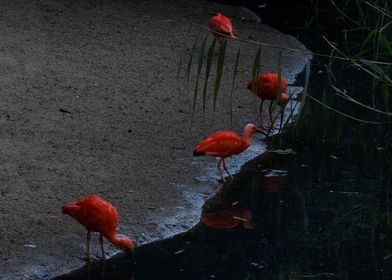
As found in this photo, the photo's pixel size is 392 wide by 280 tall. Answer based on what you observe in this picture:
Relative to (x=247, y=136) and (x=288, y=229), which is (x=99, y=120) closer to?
(x=247, y=136)

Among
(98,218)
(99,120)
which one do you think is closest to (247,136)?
(99,120)

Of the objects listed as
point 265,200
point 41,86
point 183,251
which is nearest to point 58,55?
point 41,86

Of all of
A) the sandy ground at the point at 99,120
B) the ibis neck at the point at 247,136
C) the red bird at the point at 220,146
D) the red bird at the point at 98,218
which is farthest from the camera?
the ibis neck at the point at 247,136

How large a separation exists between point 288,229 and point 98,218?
112cm

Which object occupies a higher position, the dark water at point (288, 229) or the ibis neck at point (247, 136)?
the ibis neck at point (247, 136)

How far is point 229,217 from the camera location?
18.0 ft

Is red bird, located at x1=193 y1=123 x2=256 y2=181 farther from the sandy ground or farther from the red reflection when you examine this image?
the red reflection

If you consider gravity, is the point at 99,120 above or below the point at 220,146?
below

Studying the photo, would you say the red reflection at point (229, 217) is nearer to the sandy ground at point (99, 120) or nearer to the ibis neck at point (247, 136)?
the sandy ground at point (99, 120)

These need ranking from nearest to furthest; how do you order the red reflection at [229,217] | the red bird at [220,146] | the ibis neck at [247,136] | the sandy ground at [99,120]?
the sandy ground at [99,120]
the red reflection at [229,217]
the red bird at [220,146]
the ibis neck at [247,136]

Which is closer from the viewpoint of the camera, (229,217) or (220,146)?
(229,217)

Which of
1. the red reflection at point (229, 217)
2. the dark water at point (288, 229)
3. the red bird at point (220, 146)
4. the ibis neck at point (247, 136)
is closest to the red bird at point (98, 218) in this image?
the dark water at point (288, 229)

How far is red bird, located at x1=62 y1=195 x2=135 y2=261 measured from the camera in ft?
15.4

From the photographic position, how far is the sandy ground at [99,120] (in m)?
5.14
